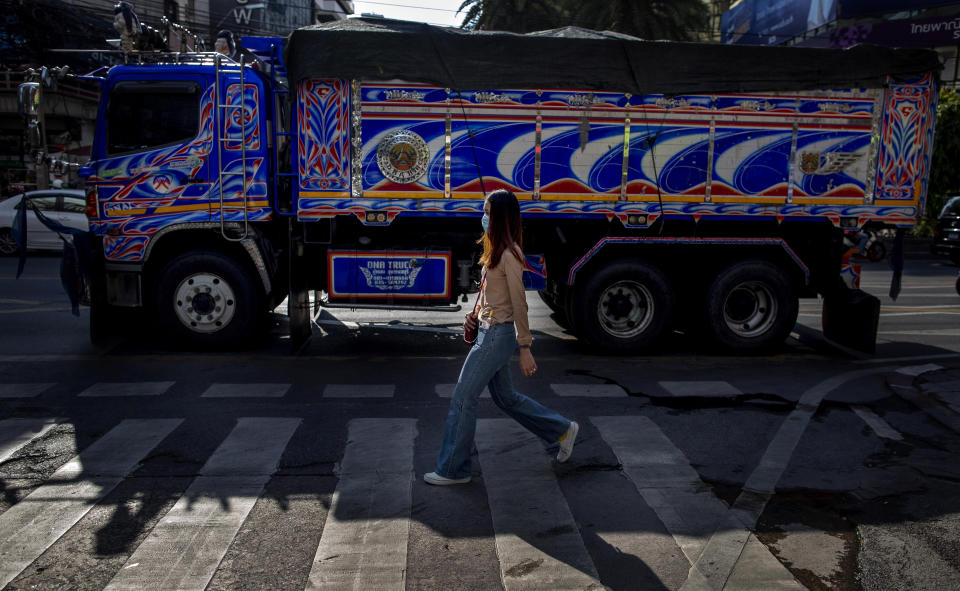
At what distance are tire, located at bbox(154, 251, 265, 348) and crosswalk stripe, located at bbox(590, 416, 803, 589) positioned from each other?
14.1ft

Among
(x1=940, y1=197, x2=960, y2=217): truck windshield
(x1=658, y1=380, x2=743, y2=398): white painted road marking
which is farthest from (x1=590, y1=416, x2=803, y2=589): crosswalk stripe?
(x1=940, y1=197, x2=960, y2=217): truck windshield

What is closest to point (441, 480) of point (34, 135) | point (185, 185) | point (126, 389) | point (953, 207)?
point (126, 389)

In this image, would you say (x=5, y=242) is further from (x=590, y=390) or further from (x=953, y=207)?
(x=953, y=207)

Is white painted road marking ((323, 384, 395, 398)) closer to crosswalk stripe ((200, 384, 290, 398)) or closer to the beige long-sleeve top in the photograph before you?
crosswalk stripe ((200, 384, 290, 398))

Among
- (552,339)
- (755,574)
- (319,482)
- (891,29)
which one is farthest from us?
(891,29)

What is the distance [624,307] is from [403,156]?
9.73 feet

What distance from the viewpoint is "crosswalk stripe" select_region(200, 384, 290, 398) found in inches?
276

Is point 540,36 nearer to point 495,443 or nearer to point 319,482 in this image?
point 495,443

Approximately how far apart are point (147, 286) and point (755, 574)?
719 cm

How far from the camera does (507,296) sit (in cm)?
491

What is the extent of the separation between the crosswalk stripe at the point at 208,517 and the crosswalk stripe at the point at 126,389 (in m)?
1.50

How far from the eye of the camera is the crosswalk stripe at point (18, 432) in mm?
5531

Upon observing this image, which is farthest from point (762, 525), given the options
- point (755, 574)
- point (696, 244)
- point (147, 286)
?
point (147, 286)

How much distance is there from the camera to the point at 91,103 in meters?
29.6
